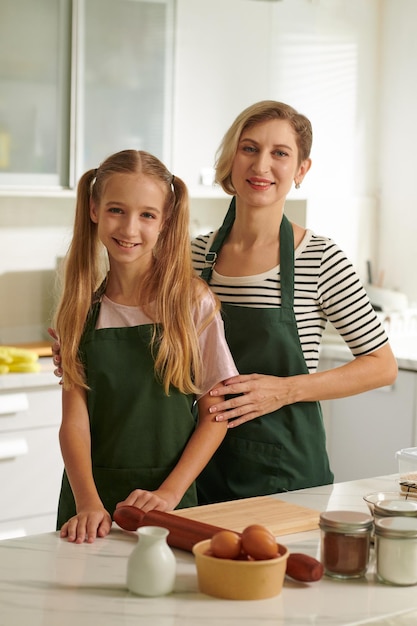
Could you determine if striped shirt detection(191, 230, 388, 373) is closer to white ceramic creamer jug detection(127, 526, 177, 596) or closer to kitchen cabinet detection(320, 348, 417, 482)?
white ceramic creamer jug detection(127, 526, 177, 596)

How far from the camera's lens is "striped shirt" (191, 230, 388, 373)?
201 centimetres

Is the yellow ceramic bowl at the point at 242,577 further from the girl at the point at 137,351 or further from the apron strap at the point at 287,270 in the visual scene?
the apron strap at the point at 287,270

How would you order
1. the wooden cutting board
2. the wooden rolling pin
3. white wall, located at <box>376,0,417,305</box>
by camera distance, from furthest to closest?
white wall, located at <box>376,0,417,305</box> < the wooden cutting board < the wooden rolling pin

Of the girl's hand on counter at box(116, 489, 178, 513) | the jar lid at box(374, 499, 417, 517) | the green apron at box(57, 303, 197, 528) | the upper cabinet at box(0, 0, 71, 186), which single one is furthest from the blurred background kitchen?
the jar lid at box(374, 499, 417, 517)

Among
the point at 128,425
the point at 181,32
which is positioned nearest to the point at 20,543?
the point at 128,425

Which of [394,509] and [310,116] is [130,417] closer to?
[394,509]

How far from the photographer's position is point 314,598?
51.9 inches

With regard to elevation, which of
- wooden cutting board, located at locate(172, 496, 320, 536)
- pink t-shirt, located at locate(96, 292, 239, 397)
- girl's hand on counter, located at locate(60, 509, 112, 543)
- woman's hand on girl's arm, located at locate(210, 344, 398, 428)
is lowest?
girl's hand on counter, located at locate(60, 509, 112, 543)

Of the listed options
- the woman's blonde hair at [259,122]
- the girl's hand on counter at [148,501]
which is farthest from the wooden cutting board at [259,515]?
the woman's blonde hair at [259,122]

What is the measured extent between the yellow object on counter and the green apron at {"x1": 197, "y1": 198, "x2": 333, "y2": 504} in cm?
Answer: 144

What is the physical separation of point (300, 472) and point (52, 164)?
6.08 feet

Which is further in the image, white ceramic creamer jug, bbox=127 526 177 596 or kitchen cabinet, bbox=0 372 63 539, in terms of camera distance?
kitchen cabinet, bbox=0 372 63 539

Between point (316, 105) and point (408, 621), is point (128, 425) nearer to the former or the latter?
point (408, 621)

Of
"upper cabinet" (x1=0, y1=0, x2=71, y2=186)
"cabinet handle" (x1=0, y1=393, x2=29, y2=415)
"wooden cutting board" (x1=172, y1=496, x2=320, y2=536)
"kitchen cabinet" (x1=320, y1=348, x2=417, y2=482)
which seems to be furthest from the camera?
"kitchen cabinet" (x1=320, y1=348, x2=417, y2=482)
